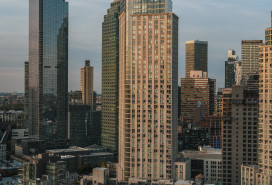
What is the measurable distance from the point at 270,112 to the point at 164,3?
39.8 m

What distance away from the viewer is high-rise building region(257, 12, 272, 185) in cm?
10312

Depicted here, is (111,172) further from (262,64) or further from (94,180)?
(262,64)

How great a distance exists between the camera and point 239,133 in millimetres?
127750

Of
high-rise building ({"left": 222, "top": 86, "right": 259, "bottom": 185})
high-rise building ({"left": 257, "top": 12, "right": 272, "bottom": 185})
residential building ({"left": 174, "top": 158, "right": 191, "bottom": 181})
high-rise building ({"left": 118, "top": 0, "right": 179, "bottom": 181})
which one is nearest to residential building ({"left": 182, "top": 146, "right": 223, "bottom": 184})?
high-rise building ({"left": 222, "top": 86, "right": 259, "bottom": 185})

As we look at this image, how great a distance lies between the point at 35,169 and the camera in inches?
4269

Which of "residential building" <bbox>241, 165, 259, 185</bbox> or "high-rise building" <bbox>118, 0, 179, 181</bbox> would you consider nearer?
"residential building" <bbox>241, 165, 259, 185</bbox>

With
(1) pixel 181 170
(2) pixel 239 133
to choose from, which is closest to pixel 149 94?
(1) pixel 181 170

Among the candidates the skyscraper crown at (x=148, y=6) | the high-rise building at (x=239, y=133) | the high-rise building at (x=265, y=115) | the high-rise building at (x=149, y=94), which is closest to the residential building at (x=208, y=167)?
the high-rise building at (x=239, y=133)

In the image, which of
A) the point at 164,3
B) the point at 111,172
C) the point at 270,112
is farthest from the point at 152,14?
the point at 111,172

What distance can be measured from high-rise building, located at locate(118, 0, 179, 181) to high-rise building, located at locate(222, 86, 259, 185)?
20022 millimetres

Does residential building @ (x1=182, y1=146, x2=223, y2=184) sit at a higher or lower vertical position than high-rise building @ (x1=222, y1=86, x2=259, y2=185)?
lower

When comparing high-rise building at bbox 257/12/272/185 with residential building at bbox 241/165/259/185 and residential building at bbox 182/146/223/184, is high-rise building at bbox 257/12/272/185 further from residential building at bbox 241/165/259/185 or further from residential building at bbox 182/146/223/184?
residential building at bbox 182/146/223/184

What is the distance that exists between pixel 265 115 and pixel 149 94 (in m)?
30.0

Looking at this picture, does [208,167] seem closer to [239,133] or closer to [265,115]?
[239,133]
